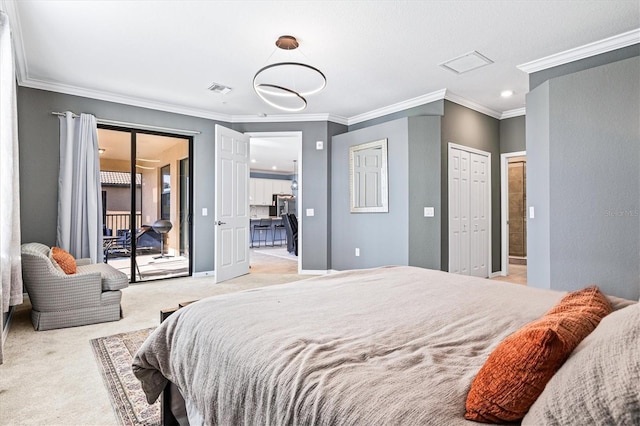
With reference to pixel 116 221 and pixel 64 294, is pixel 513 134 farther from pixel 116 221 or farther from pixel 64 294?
pixel 116 221

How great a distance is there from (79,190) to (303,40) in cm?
329

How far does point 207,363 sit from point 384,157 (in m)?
4.31

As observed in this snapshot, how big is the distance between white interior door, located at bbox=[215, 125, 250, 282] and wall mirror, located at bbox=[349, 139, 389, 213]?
1737 mm

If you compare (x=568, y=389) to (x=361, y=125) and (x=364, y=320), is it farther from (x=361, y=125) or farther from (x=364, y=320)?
(x=361, y=125)

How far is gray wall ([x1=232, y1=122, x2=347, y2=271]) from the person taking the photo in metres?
5.78

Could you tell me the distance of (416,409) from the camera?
739mm

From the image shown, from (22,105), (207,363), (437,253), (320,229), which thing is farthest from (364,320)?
(22,105)

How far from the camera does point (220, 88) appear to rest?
4492mm

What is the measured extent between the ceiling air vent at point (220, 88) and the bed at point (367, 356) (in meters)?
3.42

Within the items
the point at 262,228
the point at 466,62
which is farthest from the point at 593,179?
the point at 262,228

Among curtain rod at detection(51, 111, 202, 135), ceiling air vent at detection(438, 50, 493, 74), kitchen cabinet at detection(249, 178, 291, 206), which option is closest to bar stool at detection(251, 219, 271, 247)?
kitchen cabinet at detection(249, 178, 291, 206)

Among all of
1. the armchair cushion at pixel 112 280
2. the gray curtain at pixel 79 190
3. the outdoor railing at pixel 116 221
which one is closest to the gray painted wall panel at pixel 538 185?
the armchair cushion at pixel 112 280

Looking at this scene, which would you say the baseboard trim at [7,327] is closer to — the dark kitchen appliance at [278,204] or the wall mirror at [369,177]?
the wall mirror at [369,177]

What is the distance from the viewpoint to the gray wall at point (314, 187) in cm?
578
